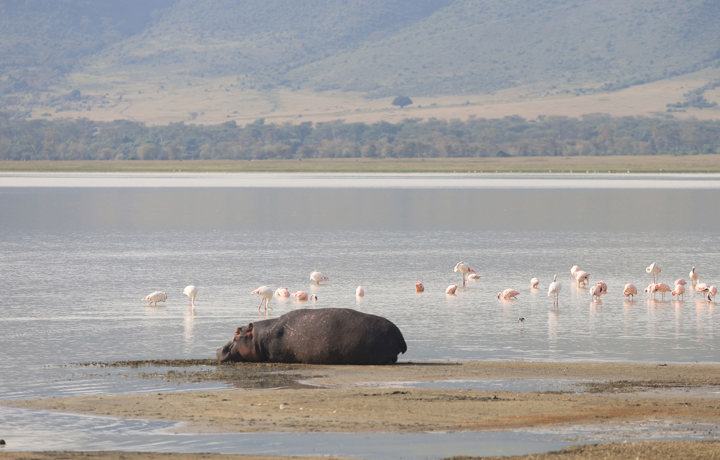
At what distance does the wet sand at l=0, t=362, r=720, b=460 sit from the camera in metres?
13.0

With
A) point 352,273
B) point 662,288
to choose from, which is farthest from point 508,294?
point 352,273

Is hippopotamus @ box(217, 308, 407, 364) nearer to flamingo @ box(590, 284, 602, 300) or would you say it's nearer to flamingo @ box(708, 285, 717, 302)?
flamingo @ box(590, 284, 602, 300)

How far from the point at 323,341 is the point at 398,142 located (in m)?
159

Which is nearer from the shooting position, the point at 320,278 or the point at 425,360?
the point at 425,360

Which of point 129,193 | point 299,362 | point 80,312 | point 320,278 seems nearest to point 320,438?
point 299,362

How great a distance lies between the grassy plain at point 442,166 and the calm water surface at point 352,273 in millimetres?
64899

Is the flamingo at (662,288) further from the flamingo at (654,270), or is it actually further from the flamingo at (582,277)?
the flamingo at (654,270)

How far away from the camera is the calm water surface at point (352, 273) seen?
61.3ft

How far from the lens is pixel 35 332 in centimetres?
2011

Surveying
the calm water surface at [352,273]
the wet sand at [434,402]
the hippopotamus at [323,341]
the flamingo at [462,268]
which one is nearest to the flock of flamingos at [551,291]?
the calm water surface at [352,273]

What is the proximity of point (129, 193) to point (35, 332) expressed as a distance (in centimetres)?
6046

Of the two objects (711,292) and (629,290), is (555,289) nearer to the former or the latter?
(629,290)

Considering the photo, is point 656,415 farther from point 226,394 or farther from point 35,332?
point 35,332

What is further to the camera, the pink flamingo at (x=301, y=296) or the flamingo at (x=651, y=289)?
the flamingo at (x=651, y=289)
